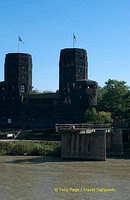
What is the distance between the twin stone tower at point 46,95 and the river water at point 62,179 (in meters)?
30.7

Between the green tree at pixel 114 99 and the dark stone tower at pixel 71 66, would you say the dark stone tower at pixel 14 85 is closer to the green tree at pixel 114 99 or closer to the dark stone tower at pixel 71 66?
the dark stone tower at pixel 71 66

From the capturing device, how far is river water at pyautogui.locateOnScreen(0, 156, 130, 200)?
24469 mm

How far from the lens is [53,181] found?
29625 millimetres

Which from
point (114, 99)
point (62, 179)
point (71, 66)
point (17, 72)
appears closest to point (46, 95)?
point (17, 72)

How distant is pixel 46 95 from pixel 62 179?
160 feet

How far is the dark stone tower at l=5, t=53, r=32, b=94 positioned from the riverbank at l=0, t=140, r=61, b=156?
28906 mm

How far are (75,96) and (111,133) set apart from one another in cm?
2474

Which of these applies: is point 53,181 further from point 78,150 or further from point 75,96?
point 75,96

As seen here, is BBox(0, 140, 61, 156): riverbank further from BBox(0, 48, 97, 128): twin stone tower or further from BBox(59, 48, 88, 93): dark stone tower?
BBox(59, 48, 88, 93): dark stone tower

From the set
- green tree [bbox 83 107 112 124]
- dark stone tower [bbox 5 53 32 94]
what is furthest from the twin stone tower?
green tree [bbox 83 107 112 124]

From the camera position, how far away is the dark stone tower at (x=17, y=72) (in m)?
78.4

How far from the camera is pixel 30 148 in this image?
49312 millimetres

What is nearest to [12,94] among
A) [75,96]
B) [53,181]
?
[75,96]

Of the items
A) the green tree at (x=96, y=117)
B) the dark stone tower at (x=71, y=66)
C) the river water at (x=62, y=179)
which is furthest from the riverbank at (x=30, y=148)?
the dark stone tower at (x=71, y=66)
